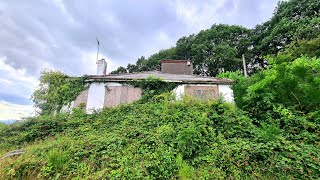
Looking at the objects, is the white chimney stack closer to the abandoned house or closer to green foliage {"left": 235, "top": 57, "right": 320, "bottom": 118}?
the abandoned house

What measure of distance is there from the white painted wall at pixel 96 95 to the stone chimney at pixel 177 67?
6.22 metres

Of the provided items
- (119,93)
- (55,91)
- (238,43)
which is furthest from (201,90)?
(238,43)

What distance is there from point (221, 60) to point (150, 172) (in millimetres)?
21782

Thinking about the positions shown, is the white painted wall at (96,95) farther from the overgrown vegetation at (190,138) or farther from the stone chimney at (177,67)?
the stone chimney at (177,67)

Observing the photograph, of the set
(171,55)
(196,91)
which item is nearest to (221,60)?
(171,55)

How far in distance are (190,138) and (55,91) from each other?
1121 cm

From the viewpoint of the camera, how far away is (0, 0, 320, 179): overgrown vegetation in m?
4.89

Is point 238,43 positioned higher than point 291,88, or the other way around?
point 238,43

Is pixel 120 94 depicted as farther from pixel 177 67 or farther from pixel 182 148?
pixel 182 148

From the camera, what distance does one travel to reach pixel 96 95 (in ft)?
43.2

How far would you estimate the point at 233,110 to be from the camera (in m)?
7.42

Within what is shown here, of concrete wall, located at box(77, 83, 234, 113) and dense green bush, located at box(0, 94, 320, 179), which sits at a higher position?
concrete wall, located at box(77, 83, 234, 113)

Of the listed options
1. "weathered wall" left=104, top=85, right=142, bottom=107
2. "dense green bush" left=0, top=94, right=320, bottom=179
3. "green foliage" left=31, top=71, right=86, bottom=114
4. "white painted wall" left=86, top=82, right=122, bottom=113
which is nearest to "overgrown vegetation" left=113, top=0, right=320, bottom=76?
"weathered wall" left=104, top=85, right=142, bottom=107

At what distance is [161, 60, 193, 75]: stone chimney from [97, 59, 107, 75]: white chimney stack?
4.89m
